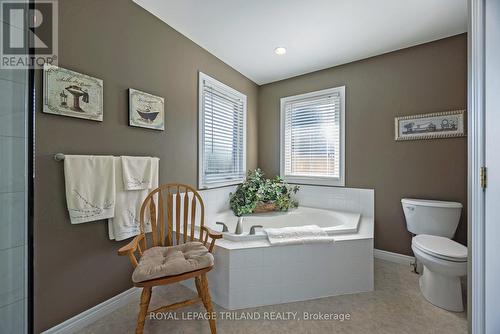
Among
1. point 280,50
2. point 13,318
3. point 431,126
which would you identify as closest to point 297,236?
point 13,318

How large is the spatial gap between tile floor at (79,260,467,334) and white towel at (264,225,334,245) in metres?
0.49

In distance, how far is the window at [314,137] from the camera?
278 centimetres

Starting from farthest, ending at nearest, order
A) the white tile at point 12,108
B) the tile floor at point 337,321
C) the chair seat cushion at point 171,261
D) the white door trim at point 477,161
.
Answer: the tile floor at point 337,321
the chair seat cushion at point 171,261
the white tile at point 12,108
the white door trim at point 477,161

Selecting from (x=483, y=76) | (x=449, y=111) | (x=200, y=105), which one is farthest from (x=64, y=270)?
(x=449, y=111)

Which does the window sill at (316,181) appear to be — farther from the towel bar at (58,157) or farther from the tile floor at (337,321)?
the towel bar at (58,157)

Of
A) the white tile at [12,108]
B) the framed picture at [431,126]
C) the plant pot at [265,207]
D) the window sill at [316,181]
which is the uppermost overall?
the framed picture at [431,126]

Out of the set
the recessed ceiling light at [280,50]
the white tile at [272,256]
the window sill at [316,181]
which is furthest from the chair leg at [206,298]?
the recessed ceiling light at [280,50]

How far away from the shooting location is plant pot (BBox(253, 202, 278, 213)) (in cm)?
280

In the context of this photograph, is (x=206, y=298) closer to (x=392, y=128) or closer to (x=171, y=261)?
(x=171, y=261)

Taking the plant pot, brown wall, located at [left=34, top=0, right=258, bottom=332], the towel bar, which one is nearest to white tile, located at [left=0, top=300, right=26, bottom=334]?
brown wall, located at [left=34, top=0, right=258, bottom=332]

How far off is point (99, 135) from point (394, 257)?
3136 millimetres

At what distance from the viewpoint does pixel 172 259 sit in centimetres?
136

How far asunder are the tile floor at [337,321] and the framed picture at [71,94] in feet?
4.77

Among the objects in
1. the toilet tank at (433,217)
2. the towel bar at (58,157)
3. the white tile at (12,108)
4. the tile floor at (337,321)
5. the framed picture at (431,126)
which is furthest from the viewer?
the framed picture at (431,126)
